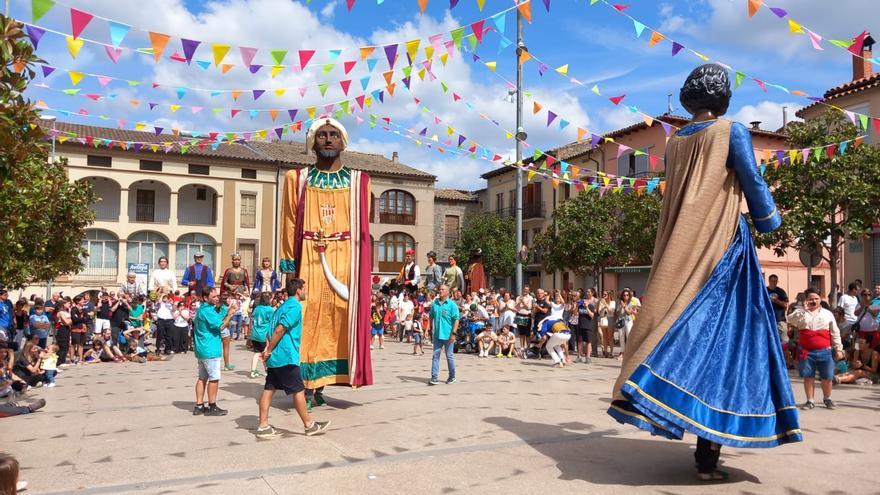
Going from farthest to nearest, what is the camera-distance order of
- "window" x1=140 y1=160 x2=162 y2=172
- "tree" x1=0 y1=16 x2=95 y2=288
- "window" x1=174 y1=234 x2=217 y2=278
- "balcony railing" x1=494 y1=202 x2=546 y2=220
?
"balcony railing" x1=494 y1=202 x2=546 y2=220
"window" x1=174 y1=234 x2=217 y2=278
"window" x1=140 y1=160 x2=162 y2=172
"tree" x1=0 y1=16 x2=95 y2=288

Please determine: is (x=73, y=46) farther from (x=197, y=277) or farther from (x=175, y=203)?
(x=175, y=203)

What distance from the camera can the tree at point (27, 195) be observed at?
4.19 metres

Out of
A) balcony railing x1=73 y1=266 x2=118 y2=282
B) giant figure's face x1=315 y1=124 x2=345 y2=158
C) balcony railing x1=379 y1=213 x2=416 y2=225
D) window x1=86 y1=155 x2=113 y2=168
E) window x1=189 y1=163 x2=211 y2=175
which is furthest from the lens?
balcony railing x1=379 y1=213 x2=416 y2=225

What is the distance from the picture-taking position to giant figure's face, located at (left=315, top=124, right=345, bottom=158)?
786 cm

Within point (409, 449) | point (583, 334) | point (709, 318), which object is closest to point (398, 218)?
point (583, 334)

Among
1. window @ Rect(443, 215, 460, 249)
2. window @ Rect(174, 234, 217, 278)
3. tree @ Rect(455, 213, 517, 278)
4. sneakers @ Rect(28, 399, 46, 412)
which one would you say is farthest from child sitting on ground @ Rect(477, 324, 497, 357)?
window @ Rect(443, 215, 460, 249)

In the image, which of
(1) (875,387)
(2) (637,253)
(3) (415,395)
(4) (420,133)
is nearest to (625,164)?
(2) (637,253)

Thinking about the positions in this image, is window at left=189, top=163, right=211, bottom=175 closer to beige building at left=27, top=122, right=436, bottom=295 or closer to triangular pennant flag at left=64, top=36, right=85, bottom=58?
beige building at left=27, top=122, right=436, bottom=295

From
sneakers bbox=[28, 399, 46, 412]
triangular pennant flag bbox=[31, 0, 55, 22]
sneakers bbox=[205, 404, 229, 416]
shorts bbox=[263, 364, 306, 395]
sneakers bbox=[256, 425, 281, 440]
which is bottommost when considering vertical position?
sneakers bbox=[28, 399, 46, 412]

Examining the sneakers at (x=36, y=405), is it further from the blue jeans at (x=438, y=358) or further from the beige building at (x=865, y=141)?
the beige building at (x=865, y=141)

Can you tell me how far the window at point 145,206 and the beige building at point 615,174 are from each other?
21411mm

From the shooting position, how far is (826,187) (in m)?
16.1

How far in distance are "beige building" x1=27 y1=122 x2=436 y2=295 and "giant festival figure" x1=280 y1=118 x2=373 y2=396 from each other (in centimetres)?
3215

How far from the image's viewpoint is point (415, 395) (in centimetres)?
873
